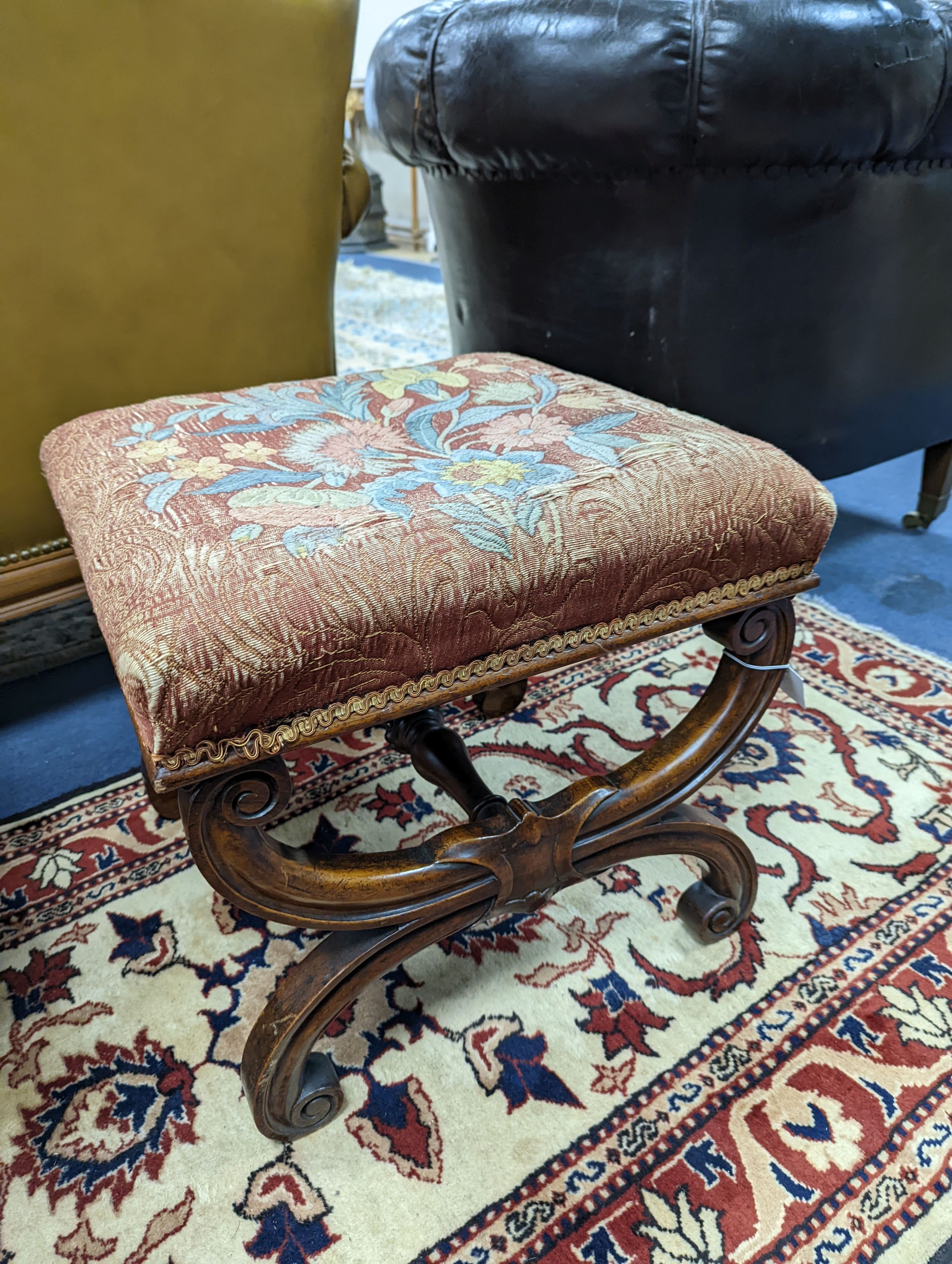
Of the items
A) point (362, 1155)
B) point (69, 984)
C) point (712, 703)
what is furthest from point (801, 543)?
point (69, 984)

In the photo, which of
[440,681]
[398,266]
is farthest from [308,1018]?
[398,266]

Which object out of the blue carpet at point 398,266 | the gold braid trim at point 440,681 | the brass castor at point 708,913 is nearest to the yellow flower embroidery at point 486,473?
the gold braid trim at point 440,681

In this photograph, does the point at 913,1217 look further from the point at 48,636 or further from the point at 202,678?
the point at 48,636

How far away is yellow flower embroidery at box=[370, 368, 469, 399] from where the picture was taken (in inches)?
27.8

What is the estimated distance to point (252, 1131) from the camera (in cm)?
60

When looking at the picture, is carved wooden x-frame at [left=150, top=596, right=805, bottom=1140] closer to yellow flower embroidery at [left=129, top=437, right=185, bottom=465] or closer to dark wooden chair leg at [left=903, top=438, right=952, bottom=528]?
yellow flower embroidery at [left=129, top=437, right=185, bottom=465]

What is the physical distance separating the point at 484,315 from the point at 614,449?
62 centimetres

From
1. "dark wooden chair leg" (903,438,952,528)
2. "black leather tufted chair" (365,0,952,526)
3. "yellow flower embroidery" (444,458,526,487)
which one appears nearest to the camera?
"yellow flower embroidery" (444,458,526,487)

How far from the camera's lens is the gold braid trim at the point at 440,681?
429 mm

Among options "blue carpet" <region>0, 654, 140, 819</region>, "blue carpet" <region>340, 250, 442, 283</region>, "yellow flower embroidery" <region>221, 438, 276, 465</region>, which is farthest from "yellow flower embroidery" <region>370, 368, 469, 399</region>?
"blue carpet" <region>340, 250, 442, 283</region>

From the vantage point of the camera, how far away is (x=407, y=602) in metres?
0.45

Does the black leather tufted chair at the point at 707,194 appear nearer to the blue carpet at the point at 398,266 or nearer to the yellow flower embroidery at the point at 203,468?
the yellow flower embroidery at the point at 203,468

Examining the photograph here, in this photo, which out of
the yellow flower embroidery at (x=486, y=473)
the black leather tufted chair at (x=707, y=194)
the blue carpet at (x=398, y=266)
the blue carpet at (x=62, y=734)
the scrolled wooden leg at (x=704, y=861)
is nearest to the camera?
the yellow flower embroidery at (x=486, y=473)

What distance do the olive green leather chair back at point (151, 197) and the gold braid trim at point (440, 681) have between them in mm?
709
